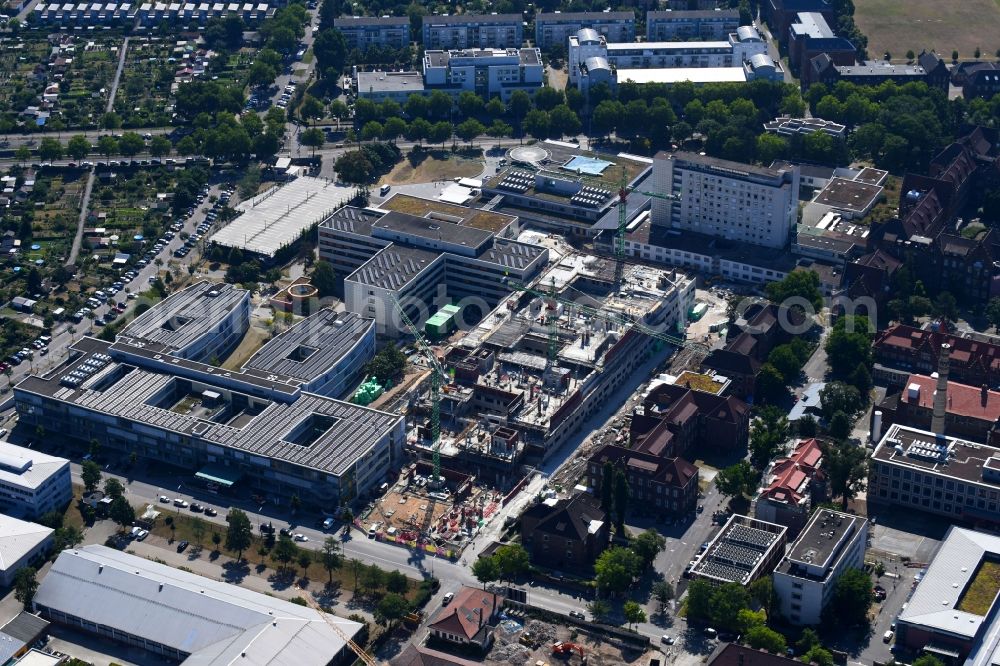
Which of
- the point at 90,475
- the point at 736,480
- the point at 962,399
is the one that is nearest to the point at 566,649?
the point at 736,480

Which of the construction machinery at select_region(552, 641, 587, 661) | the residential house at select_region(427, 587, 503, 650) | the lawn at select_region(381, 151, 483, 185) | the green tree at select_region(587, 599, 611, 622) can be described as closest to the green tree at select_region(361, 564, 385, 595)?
the residential house at select_region(427, 587, 503, 650)

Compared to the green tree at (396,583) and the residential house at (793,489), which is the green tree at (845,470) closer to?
the residential house at (793,489)

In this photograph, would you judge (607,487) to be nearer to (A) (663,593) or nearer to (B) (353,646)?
(A) (663,593)

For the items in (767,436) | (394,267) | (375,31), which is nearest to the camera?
(767,436)

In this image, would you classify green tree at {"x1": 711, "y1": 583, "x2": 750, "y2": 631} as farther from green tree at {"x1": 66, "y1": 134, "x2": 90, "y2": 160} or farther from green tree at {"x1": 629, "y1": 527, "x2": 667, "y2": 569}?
green tree at {"x1": 66, "y1": 134, "x2": 90, "y2": 160}

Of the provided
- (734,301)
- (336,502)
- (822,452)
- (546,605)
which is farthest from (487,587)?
(734,301)

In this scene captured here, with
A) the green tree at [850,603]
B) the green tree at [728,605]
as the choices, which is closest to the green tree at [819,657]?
the green tree at [850,603]

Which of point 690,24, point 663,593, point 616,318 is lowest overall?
point 663,593
